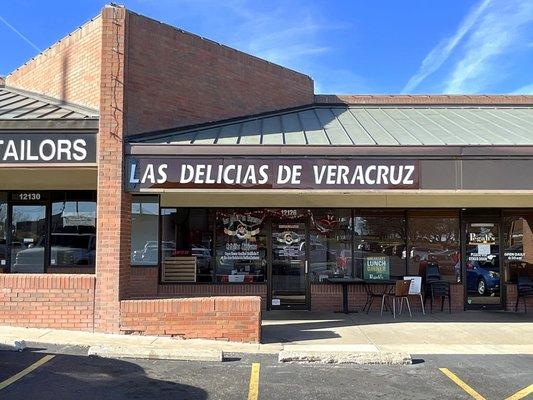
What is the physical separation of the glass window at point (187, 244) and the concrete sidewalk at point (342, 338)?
88.0 inches

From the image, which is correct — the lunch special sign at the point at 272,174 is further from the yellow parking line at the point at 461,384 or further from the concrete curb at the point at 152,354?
the yellow parking line at the point at 461,384

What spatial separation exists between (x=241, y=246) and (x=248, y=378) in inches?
256

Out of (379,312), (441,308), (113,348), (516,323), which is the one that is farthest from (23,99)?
(516,323)

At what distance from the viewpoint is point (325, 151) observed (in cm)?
997

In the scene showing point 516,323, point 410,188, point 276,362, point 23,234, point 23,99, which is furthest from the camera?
point 23,234

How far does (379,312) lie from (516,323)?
285cm

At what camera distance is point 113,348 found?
815 cm

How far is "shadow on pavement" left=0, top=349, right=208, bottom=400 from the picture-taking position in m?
6.30

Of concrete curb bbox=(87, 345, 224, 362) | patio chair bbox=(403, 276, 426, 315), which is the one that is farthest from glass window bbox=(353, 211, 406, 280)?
concrete curb bbox=(87, 345, 224, 362)

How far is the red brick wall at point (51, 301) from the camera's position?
9523 mm

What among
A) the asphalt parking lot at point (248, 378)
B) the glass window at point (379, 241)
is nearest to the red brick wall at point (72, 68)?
the asphalt parking lot at point (248, 378)

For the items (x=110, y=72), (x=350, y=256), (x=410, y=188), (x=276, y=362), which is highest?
(x=110, y=72)

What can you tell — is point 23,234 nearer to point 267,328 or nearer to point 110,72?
point 110,72

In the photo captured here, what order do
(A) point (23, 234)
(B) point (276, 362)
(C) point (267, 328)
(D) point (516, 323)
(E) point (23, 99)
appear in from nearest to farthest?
(B) point (276, 362) → (C) point (267, 328) → (D) point (516, 323) → (E) point (23, 99) → (A) point (23, 234)
